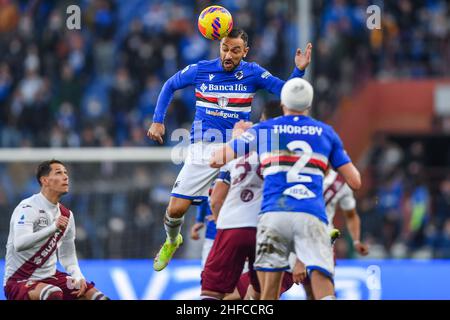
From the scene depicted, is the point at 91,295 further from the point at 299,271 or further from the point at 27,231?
the point at 299,271

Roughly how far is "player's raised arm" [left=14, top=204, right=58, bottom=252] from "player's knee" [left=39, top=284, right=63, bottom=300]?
421 mm

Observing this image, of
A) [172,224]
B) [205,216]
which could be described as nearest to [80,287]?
[172,224]

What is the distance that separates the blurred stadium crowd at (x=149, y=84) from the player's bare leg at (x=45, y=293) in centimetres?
648

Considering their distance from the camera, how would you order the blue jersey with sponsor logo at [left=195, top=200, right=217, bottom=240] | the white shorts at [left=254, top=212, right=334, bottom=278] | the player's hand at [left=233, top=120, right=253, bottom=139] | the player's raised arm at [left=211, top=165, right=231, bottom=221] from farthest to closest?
the blue jersey with sponsor logo at [left=195, top=200, right=217, bottom=240], the player's raised arm at [left=211, top=165, right=231, bottom=221], the player's hand at [left=233, top=120, right=253, bottom=139], the white shorts at [left=254, top=212, right=334, bottom=278]

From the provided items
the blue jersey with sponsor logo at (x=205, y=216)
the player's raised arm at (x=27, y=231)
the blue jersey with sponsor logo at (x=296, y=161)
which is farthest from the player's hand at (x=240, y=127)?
the blue jersey with sponsor logo at (x=205, y=216)

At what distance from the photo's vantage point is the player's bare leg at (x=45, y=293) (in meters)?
11.0

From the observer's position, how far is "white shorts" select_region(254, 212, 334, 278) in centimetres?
974

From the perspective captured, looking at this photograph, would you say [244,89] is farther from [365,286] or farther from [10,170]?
[10,170]

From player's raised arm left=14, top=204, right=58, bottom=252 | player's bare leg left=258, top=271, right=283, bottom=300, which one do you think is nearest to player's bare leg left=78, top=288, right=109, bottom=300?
player's raised arm left=14, top=204, right=58, bottom=252

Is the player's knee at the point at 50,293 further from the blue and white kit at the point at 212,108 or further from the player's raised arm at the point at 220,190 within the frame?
the player's raised arm at the point at 220,190

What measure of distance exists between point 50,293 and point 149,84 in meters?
11.1

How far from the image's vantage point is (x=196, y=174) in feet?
38.0

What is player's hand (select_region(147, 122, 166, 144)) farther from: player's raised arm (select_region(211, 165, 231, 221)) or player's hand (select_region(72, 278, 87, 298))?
player's hand (select_region(72, 278, 87, 298))
